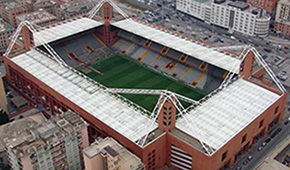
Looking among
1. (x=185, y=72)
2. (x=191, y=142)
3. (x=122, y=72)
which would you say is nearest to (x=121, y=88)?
(x=122, y=72)

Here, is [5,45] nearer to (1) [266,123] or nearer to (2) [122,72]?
(2) [122,72]

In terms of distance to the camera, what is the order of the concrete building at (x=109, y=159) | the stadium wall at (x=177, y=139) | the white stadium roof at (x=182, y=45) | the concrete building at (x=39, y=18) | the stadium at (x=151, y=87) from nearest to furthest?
the concrete building at (x=109, y=159), the stadium wall at (x=177, y=139), the stadium at (x=151, y=87), the white stadium roof at (x=182, y=45), the concrete building at (x=39, y=18)

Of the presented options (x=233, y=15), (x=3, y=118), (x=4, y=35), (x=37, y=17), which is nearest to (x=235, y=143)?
(x=3, y=118)

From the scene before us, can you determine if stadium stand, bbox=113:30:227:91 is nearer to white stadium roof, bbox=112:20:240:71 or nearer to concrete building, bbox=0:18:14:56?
white stadium roof, bbox=112:20:240:71

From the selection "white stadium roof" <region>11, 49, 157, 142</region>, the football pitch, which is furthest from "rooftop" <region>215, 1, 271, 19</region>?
"white stadium roof" <region>11, 49, 157, 142</region>

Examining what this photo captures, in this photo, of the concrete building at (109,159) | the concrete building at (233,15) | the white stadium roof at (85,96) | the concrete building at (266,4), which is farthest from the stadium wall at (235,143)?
the concrete building at (266,4)

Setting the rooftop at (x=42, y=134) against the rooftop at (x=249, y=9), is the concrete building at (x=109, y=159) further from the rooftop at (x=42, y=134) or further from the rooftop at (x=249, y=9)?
the rooftop at (x=249, y=9)

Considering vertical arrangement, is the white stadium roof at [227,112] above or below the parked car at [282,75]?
above
